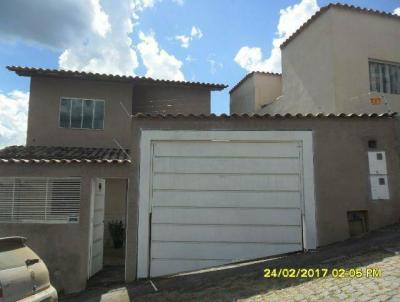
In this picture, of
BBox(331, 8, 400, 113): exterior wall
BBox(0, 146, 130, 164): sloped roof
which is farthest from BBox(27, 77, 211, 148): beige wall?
BBox(331, 8, 400, 113): exterior wall

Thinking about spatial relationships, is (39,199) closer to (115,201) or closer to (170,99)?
(115,201)

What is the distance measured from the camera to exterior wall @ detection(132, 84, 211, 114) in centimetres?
1533

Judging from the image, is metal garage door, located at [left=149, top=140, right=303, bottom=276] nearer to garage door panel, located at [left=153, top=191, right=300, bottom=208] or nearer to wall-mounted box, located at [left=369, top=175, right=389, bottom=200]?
garage door panel, located at [left=153, top=191, right=300, bottom=208]

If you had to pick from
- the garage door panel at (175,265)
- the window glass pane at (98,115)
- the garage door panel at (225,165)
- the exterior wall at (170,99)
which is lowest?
the garage door panel at (175,265)

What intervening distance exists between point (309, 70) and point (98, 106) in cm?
760

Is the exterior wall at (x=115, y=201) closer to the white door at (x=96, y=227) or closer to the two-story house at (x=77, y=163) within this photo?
the two-story house at (x=77, y=163)

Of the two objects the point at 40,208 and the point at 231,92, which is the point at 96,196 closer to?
the point at 40,208

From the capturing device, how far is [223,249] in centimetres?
872

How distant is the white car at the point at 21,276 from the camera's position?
4.68 m

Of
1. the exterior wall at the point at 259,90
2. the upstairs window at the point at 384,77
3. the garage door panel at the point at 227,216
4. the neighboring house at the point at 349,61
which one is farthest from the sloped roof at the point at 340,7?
the garage door panel at the point at 227,216

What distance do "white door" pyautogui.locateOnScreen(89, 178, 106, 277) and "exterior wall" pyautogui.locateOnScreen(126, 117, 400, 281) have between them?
135 cm

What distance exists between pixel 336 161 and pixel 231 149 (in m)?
2.37

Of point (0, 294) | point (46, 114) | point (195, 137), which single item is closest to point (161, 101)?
point (46, 114)

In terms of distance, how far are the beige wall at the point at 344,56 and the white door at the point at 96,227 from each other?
718 centimetres
